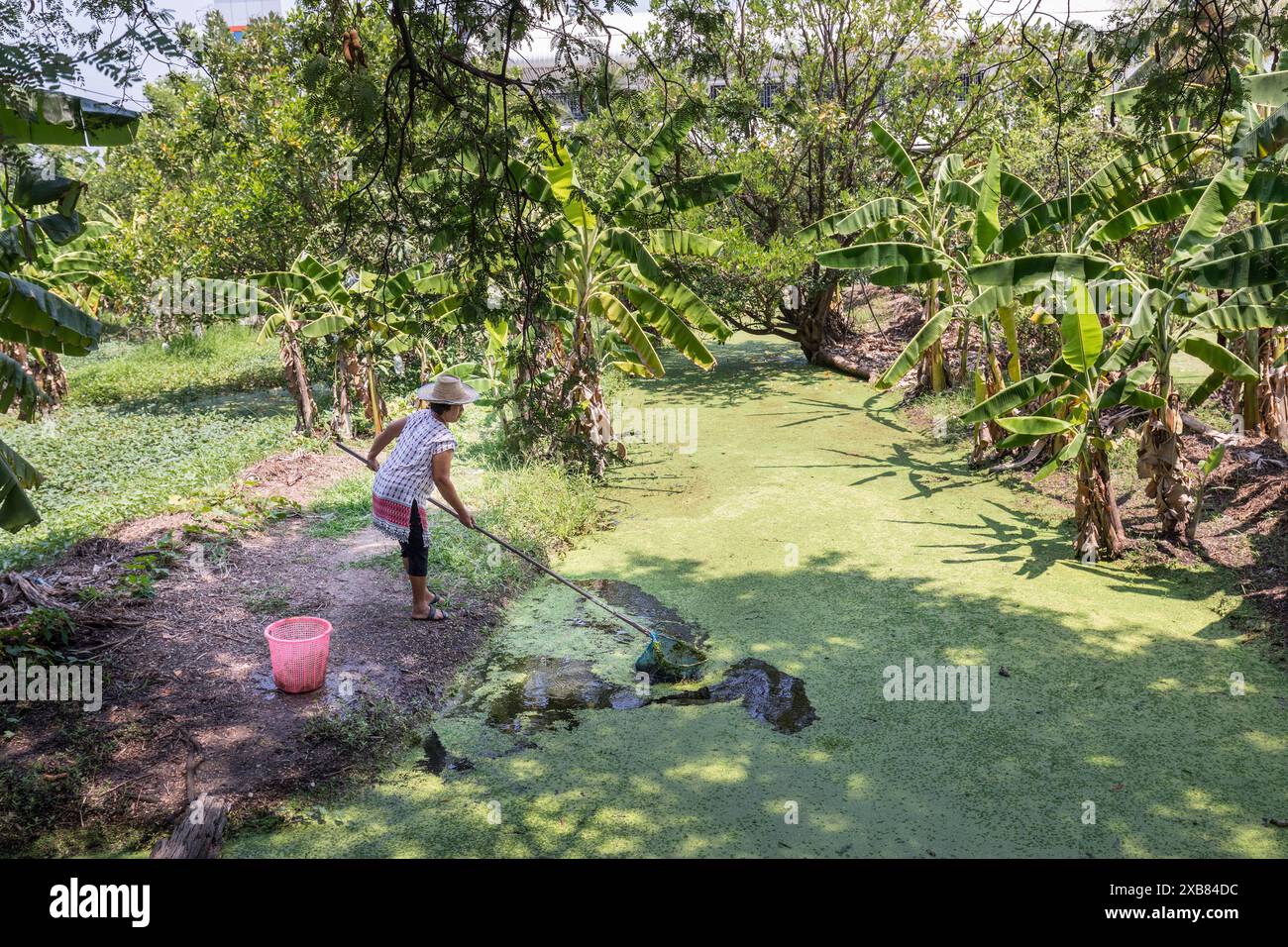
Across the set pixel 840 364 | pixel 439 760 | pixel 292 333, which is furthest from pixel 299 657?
pixel 840 364

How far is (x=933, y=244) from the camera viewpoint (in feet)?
30.7

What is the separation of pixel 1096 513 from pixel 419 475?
4.16 metres

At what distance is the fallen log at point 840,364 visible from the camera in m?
12.8

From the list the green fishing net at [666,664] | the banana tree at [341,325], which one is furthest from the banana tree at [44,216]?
the banana tree at [341,325]

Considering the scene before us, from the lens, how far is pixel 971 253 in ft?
25.2

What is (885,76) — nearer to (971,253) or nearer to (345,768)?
(971,253)

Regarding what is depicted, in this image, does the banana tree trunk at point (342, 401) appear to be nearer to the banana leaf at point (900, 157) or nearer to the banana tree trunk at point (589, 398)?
the banana tree trunk at point (589, 398)

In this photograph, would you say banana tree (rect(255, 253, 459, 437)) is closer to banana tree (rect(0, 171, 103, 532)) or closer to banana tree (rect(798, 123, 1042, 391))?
banana tree (rect(798, 123, 1042, 391))

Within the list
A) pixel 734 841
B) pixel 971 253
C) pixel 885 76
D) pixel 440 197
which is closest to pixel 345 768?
pixel 734 841

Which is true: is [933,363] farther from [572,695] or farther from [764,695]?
[572,695]

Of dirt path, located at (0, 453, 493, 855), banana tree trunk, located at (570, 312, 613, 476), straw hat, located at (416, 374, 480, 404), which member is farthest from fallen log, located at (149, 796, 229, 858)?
banana tree trunk, located at (570, 312, 613, 476)

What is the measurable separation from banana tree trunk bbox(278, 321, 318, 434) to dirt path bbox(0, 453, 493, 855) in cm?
388

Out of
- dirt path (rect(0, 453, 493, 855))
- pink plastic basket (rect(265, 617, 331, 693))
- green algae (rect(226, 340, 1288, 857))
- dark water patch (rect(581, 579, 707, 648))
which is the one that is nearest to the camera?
green algae (rect(226, 340, 1288, 857))

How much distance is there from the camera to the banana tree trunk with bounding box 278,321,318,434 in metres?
10.3
